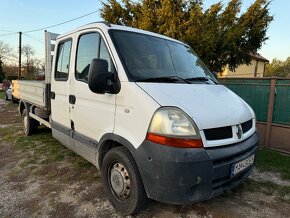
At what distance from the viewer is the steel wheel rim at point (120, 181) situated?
A: 2999 millimetres

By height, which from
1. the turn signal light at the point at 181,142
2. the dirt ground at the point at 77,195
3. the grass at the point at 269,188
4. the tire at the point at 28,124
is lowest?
the dirt ground at the point at 77,195

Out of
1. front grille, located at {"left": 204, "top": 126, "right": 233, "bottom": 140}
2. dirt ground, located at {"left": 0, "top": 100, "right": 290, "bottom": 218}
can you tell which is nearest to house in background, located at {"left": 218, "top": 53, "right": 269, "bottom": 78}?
dirt ground, located at {"left": 0, "top": 100, "right": 290, "bottom": 218}

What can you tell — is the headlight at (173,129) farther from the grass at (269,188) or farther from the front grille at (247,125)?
the grass at (269,188)

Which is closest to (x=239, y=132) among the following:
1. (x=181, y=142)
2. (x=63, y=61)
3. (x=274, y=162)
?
(x=181, y=142)

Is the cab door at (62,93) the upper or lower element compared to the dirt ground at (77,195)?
upper

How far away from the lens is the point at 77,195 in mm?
3654

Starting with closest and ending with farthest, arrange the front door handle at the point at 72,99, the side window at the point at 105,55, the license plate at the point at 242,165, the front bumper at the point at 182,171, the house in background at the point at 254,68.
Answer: the front bumper at the point at 182,171 < the license plate at the point at 242,165 < the side window at the point at 105,55 < the front door handle at the point at 72,99 < the house in background at the point at 254,68

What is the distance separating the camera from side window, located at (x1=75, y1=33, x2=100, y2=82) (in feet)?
11.6

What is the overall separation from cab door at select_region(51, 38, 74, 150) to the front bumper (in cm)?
199

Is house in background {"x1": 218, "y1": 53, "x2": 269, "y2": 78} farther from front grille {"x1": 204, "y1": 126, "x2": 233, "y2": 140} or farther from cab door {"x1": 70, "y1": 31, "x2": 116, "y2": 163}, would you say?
front grille {"x1": 204, "y1": 126, "x2": 233, "y2": 140}

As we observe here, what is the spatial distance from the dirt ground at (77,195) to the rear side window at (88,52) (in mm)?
1623

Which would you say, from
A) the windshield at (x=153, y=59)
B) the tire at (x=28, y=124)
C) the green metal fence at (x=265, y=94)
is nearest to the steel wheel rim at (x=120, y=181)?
the windshield at (x=153, y=59)

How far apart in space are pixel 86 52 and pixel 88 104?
0.78 meters

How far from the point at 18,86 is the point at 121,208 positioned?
598 centimetres
